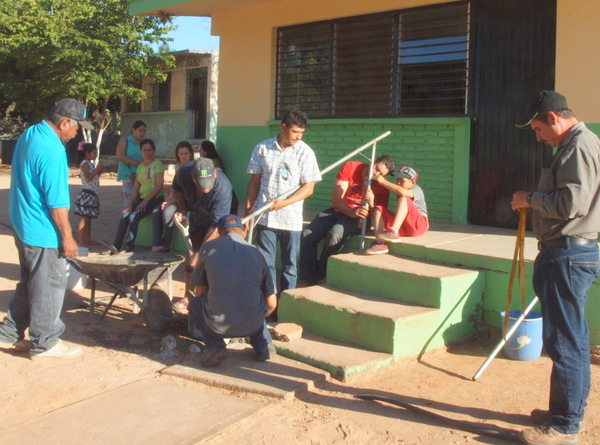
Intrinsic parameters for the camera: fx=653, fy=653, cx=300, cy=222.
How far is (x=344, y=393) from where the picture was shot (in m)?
4.36

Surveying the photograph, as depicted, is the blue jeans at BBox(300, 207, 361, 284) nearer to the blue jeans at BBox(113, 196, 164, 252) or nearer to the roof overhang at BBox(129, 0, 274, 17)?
the blue jeans at BBox(113, 196, 164, 252)

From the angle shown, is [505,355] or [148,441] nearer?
[148,441]

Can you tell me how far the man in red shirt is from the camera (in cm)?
638

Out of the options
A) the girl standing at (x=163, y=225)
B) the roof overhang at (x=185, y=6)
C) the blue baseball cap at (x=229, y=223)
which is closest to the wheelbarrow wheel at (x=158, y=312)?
the blue baseball cap at (x=229, y=223)

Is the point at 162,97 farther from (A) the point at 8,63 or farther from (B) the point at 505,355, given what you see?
(B) the point at 505,355

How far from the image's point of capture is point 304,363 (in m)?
4.82

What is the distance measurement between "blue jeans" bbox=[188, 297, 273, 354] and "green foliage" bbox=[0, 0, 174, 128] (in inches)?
653

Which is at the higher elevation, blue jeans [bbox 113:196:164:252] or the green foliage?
the green foliage

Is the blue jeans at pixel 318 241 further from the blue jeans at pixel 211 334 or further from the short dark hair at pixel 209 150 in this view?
the short dark hair at pixel 209 150

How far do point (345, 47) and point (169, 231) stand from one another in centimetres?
326

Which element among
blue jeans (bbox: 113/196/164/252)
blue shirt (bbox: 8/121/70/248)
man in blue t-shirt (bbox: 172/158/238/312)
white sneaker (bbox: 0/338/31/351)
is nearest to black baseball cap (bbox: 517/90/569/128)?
man in blue t-shirt (bbox: 172/158/238/312)

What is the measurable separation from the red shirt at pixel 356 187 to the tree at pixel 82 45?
1505 cm

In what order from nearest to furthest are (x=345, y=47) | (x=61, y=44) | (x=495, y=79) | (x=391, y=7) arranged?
(x=495, y=79)
(x=391, y=7)
(x=345, y=47)
(x=61, y=44)

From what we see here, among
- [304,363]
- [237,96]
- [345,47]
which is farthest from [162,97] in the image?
[304,363]
